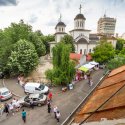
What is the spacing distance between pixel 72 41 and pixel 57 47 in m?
25.9

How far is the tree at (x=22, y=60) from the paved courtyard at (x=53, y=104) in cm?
378

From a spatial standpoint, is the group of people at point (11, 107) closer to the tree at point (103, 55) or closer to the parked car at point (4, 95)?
the parked car at point (4, 95)

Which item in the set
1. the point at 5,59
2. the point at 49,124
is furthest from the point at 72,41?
the point at 49,124

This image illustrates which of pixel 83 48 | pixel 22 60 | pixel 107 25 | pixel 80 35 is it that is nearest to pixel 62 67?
pixel 22 60

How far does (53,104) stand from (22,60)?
1417 cm

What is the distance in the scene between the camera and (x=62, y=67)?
25.3 metres

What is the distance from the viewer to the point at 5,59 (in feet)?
111

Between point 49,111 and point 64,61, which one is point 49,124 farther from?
point 64,61

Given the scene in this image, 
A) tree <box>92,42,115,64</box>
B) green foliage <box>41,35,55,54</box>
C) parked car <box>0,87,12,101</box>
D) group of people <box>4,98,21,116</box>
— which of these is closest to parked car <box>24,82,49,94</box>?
parked car <box>0,87,12,101</box>

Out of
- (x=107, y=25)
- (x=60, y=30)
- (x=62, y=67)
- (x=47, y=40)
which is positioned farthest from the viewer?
(x=107, y=25)

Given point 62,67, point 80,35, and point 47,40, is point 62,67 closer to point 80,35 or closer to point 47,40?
point 80,35

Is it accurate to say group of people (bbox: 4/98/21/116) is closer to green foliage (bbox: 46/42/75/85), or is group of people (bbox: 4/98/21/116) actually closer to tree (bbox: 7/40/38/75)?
green foliage (bbox: 46/42/75/85)

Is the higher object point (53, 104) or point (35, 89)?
point (35, 89)

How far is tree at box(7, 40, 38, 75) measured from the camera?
30781 mm
